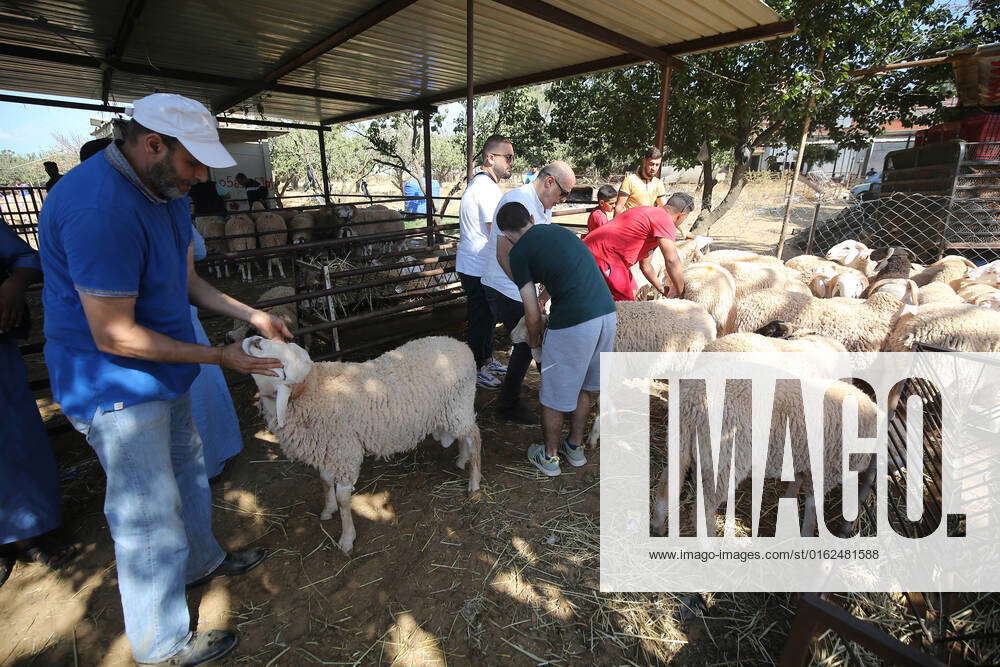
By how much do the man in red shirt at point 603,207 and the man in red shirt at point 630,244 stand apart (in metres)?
1.82

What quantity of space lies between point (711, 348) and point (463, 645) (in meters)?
2.44

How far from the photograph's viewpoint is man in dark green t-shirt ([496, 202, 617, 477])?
2.99m

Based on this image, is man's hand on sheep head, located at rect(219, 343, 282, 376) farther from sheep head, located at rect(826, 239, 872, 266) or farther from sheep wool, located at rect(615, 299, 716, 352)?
sheep head, located at rect(826, 239, 872, 266)

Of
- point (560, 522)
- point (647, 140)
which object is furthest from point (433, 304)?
point (647, 140)

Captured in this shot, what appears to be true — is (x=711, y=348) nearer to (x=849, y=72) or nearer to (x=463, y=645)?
(x=463, y=645)

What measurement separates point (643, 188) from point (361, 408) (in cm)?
475

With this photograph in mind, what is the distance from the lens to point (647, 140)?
12.0m

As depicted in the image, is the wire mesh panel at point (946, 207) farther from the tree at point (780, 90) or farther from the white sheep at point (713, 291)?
the white sheep at point (713, 291)

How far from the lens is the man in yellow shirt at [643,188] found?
5.91 meters

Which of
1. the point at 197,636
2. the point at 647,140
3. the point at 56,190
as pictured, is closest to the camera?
the point at 56,190

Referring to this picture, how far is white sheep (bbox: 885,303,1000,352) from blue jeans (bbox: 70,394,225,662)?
196 inches

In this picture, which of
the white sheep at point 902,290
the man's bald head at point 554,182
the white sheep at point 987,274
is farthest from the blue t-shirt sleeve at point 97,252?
the white sheep at point 987,274

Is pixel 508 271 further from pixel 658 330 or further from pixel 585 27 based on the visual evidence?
pixel 585 27

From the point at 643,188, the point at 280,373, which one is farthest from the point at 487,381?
the point at 643,188
